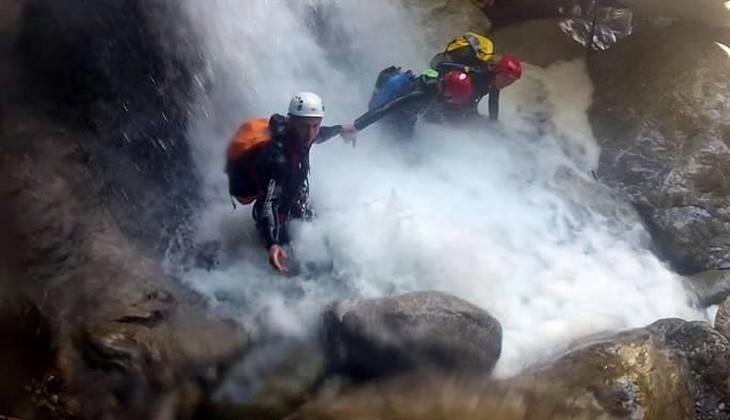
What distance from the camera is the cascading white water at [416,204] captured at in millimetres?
6488

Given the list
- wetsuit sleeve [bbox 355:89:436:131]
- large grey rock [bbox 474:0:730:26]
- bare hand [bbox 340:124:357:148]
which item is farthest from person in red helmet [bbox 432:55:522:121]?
large grey rock [bbox 474:0:730:26]

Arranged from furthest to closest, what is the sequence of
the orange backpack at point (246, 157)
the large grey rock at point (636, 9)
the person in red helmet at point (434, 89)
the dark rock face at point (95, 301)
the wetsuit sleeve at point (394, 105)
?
the large grey rock at point (636, 9) → the person in red helmet at point (434, 89) → the wetsuit sleeve at point (394, 105) → the orange backpack at point (246, 157) → the dark rock face at point (95, 301)

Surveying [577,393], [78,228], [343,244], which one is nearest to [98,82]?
[78,228]

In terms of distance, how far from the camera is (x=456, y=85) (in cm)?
728

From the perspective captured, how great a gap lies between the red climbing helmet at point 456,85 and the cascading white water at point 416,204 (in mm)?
1194

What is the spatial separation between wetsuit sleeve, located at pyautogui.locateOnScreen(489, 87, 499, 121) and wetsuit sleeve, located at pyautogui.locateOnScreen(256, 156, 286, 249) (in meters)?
3.35

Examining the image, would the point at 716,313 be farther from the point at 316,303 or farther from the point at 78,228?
the point at 78,228

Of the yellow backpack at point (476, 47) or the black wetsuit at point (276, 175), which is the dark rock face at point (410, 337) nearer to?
the black wetsuit at point (276, 175)

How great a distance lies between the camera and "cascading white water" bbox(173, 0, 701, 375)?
649 centimetres

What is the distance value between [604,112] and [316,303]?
5201mm

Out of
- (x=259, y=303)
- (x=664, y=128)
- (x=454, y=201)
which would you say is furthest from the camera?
(x=664, y=128)

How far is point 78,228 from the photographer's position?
18.6ft

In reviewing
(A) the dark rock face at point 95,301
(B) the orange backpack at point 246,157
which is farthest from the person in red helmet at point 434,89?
(A) the dark rock face at point 95,301

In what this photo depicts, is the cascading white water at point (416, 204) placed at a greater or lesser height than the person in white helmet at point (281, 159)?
lesser
